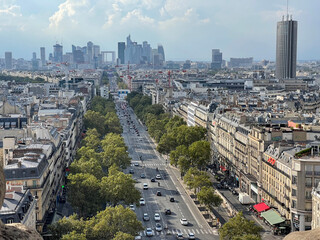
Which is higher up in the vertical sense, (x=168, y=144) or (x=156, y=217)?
(x=168, y=144)

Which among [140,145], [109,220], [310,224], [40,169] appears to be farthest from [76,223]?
[140,145]

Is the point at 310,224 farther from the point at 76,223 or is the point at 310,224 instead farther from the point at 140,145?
the point at 140,145

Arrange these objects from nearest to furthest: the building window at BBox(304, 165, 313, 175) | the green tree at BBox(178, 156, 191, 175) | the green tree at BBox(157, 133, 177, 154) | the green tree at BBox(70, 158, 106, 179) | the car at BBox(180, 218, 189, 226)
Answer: the building window at BBox(304, 165, 313, 175)
the car at BBox(180, 218, 189, 226)
the green tree at BBox(70, 158, 106, 179)
the green tree at BBox(178, 156, 191, 175)
the green tree at BBox(157, 133, 177, 154)

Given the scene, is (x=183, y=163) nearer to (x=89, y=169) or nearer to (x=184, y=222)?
(x=89, y=169)

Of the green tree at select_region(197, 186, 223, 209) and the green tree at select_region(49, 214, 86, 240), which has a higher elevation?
the green tree at select_region(49, 214, 86, 240)

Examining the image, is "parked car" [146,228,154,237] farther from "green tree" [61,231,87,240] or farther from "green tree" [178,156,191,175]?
"green tree" [178,156,191,175]

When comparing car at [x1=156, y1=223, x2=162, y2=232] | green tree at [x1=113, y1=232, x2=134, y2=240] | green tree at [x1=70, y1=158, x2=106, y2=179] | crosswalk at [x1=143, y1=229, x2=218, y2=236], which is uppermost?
green tree at [x1=70, y1=158, x2=106, y2=179]

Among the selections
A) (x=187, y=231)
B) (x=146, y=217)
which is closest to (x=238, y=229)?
(x=187, y=231)

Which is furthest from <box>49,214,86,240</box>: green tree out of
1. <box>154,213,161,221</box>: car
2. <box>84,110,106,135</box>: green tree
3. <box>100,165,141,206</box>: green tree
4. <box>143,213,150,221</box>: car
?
<box>84,110,106,135</box>: green tree
